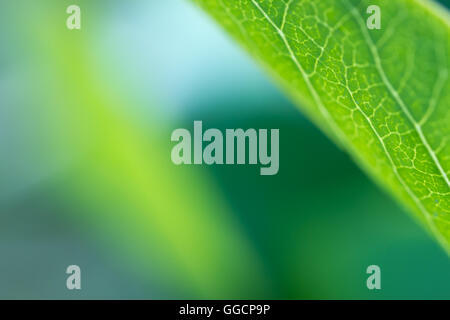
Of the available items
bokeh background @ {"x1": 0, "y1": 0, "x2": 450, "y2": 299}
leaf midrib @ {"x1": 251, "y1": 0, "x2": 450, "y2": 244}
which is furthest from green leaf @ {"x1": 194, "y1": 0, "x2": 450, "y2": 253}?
bokeh background @ {"x1": 0, "y1": 0, "x2": 450, "y2": 299}

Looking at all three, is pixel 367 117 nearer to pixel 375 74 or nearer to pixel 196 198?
pixel 375 74

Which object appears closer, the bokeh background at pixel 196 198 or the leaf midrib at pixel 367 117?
the leaf midrib at pixel 367 117

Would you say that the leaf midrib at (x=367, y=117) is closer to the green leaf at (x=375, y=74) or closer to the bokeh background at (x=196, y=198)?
the green leaf at (x=375, y=74)

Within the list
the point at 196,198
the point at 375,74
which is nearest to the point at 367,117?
the point at 375,74

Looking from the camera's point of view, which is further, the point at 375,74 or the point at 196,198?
the point at 196,198

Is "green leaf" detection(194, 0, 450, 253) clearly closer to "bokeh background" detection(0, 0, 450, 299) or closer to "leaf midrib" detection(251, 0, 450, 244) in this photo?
"leaf midrib" detection(251, 0, 450, 244)

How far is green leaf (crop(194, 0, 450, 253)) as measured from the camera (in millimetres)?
509

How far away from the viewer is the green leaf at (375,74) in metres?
0.51

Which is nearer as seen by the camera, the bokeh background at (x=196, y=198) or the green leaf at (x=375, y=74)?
the green leaf at (x=375, y=74)

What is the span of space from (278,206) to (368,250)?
230 millimetres

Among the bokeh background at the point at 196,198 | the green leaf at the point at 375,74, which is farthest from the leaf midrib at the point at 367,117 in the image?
the bokeh background at the point at 196,198

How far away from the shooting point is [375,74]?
0.56 metres

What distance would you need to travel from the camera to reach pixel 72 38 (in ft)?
4.71
